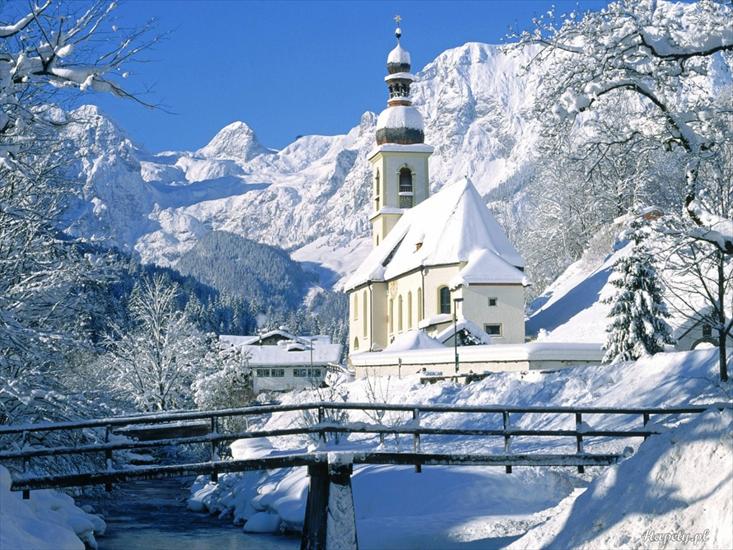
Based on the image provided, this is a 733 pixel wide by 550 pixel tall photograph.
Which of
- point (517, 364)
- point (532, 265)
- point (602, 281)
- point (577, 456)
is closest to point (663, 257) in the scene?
point (577, 456)

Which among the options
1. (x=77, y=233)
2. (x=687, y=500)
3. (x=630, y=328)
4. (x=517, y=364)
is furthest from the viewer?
(x=517, y=364)

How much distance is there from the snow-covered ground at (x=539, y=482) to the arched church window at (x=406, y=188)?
110 feet

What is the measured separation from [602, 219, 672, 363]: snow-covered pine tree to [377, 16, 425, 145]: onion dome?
3878 centimetres

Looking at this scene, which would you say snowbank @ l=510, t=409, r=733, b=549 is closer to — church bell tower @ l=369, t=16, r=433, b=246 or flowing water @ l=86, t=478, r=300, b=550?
flowing water @ l=86, t=478, r=300, b=550

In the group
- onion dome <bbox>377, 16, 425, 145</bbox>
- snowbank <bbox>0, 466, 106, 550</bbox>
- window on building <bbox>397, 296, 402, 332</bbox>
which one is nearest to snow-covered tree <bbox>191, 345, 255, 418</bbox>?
window on building <bbox>397, 296, 402, 332</bbox>

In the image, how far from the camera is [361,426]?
15812 mm

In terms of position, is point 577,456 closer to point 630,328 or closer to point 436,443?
point 436,443

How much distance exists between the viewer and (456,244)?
53.2 m

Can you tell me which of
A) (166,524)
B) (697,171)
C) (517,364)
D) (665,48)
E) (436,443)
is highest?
(665,48)

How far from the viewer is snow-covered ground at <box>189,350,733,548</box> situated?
1061cm

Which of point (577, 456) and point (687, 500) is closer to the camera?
point (687, 500)

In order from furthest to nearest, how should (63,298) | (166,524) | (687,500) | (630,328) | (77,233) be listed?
(630,328) → (166,524) → (77,233) → (63,298) → (687,500)

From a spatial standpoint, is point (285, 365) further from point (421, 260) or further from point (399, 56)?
point (421, 260)

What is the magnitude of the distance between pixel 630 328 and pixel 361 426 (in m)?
20.0
